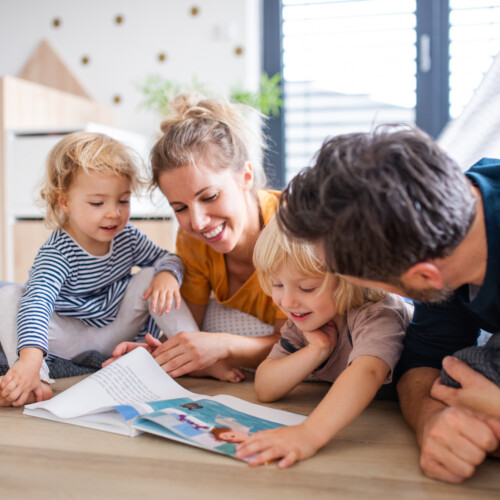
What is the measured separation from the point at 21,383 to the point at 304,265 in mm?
525

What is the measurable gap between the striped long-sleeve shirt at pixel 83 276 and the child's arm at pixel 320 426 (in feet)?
1.82

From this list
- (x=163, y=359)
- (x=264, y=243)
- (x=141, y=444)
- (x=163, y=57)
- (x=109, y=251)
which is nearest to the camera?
(x=141, y=444)

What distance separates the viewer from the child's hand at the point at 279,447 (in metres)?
0.73

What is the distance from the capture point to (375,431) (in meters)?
0.90

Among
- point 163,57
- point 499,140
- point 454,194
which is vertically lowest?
point 454,194

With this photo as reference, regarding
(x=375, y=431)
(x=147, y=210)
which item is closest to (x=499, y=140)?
(x=375, y=431)

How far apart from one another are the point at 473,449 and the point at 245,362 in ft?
2.09

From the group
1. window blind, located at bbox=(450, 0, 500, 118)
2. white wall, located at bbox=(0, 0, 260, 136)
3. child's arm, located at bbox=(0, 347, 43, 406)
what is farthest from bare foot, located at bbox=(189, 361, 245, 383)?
window blind, located at bbox=(450, 0, 500, 118)

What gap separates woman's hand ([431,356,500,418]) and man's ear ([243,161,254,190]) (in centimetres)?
68

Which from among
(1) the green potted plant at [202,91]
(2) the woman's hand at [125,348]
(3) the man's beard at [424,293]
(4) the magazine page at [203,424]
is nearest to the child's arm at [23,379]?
(2) the woman's hand at [125,348]

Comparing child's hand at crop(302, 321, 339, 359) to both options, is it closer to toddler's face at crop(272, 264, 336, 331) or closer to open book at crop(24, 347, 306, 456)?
toddler's face at crop(272, 264, 336, 331)

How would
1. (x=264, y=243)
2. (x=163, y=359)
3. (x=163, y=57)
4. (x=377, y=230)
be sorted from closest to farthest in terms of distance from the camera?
(x=377, y=230) < (x=264, y=243) < (x=163, y=359) < (x=163, y=57)

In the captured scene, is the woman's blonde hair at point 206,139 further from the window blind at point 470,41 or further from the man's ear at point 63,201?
the window blind at point 470,41

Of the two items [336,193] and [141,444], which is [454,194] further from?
[141,444]
